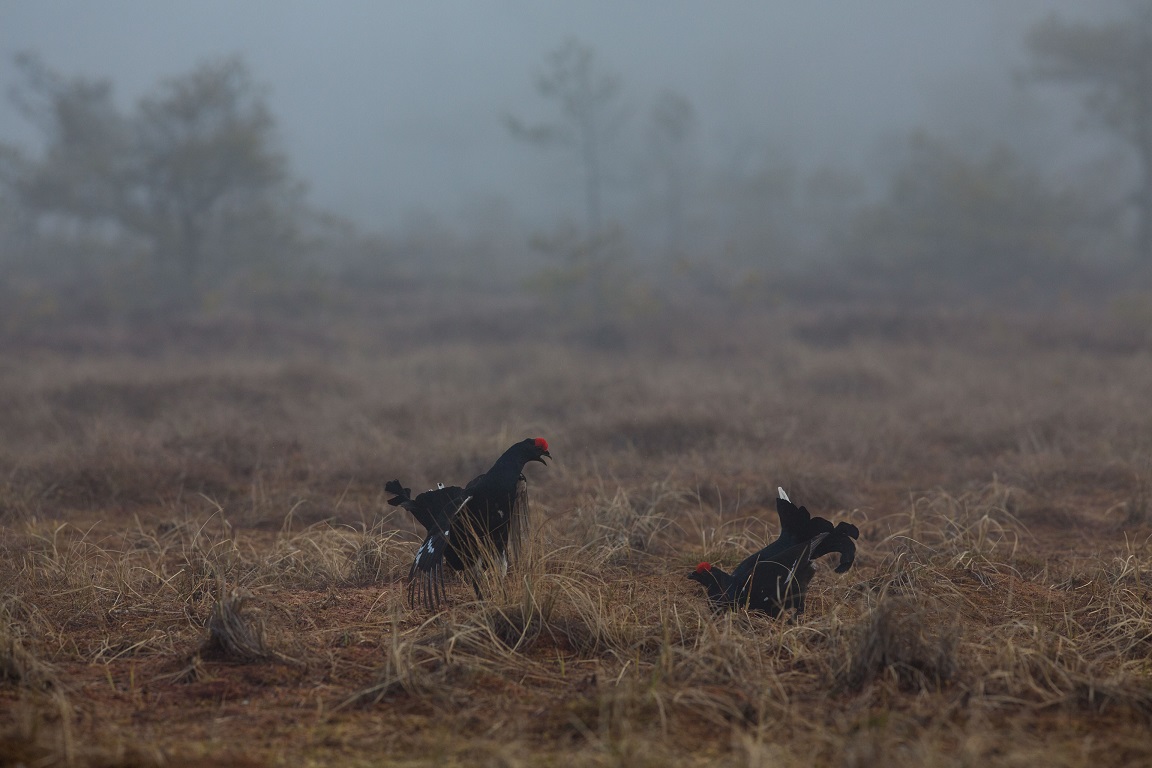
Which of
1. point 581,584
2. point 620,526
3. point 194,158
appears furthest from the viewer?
point 194,158

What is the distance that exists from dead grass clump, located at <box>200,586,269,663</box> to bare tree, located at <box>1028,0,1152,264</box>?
2527cm

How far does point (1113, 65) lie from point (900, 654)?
2559 centimetres

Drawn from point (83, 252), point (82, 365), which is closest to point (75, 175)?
point (83, 252)

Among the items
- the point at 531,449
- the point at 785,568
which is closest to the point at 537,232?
the point at 531,449

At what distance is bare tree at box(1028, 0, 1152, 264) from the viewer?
74.6 ft

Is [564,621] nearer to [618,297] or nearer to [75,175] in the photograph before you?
[618,297]

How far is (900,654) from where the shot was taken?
118 inches

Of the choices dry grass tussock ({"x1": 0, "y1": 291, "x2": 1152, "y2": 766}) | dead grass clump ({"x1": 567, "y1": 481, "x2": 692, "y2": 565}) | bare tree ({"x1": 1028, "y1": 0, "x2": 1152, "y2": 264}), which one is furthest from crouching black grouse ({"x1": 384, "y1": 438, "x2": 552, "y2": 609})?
bare tree ({"x1": 1028, "y1": 0, "x2": 1152, "y2": 264})

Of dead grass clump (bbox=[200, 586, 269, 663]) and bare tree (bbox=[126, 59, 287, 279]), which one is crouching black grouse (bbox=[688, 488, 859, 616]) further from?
bare tree (bbox=[126, 59, 287, 279])

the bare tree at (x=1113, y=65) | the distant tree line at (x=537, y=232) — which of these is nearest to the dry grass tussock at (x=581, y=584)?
the distant tree line at (x=537, y=232)

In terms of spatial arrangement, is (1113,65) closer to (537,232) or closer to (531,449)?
(537,232)

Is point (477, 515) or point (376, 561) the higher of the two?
point (477, 515)

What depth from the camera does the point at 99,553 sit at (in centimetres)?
451

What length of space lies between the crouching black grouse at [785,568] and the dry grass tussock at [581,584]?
0.46 ft
